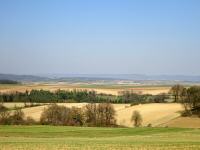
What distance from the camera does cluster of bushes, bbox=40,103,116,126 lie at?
82.7 meters

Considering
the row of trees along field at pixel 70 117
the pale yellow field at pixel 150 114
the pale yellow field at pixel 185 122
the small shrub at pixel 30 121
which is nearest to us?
the pale yellow field at pixel 185 122

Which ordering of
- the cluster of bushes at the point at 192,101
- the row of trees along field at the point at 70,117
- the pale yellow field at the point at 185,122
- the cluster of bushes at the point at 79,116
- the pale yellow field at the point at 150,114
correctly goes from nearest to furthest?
the pale yellow field at the point at 185,122, the row of trees along field at the point at 70,117, the pale yellow field at the point at 150,114, the cluster of bushes at the point at 79,116, the cluster of bushes at the point at 192,101

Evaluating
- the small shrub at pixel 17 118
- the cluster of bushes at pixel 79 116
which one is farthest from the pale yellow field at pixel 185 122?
the small shrub at pixel 17 118

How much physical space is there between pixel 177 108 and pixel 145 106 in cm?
882

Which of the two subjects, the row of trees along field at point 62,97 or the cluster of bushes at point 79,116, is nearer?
the cluster of bushes at point 79,116

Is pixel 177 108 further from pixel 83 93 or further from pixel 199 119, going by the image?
pixel 83 93

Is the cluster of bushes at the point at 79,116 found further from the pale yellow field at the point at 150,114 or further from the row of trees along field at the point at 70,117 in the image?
the pale yellow field at the point at 150,114

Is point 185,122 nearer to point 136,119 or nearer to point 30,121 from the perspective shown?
point 136,119

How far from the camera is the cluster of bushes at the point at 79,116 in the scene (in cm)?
8271

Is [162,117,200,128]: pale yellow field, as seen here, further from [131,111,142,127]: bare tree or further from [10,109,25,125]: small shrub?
[10,109,25,125]: small shrub

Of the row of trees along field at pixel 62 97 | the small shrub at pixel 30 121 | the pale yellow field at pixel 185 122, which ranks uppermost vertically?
the row of trees along field at pixel 62 97

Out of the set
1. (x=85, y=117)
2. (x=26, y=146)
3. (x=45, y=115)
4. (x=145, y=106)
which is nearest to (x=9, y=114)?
(x=45, y=115)

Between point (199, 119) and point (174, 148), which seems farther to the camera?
point (199, 119)

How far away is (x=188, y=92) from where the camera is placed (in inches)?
3713
